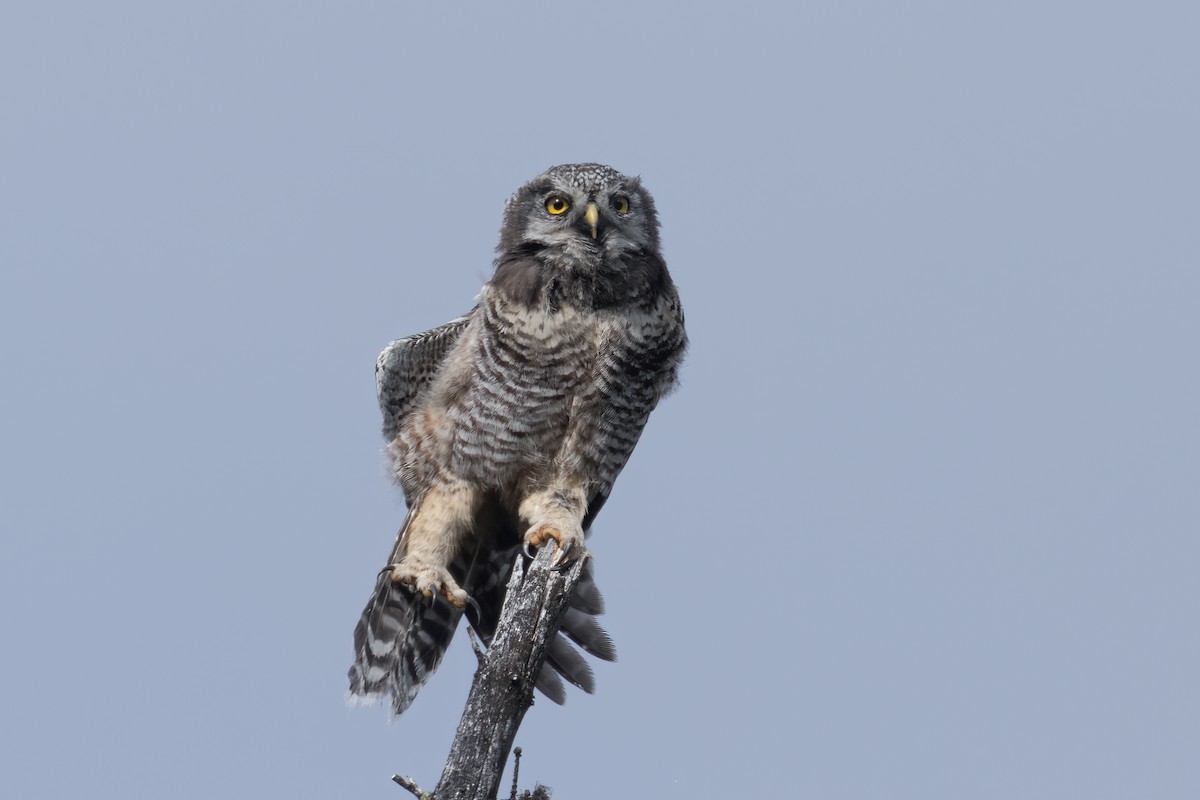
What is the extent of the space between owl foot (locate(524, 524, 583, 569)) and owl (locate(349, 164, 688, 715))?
1 cm

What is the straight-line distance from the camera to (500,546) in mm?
7582

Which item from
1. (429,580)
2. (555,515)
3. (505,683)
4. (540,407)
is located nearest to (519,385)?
(540,407)

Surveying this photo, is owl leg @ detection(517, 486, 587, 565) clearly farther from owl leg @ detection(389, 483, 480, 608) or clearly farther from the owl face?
the owl face

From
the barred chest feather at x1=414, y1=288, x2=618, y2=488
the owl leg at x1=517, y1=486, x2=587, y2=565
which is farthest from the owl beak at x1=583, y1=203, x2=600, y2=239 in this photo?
the owl leg at x1=517, y1=486, x2=587, y2=565

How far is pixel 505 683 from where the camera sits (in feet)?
17.8

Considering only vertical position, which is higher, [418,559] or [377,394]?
[377,394]

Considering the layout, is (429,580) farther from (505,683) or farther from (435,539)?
(505,683)

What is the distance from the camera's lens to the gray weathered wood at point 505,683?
5.25m

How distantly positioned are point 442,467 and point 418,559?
1.76ft

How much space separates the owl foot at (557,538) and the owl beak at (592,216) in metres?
1.57

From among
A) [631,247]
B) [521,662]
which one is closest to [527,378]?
[631,247]

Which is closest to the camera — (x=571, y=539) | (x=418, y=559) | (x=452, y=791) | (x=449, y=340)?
(x=452, y=791)

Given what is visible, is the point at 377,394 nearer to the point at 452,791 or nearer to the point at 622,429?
the point at 622,429

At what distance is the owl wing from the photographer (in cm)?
754
